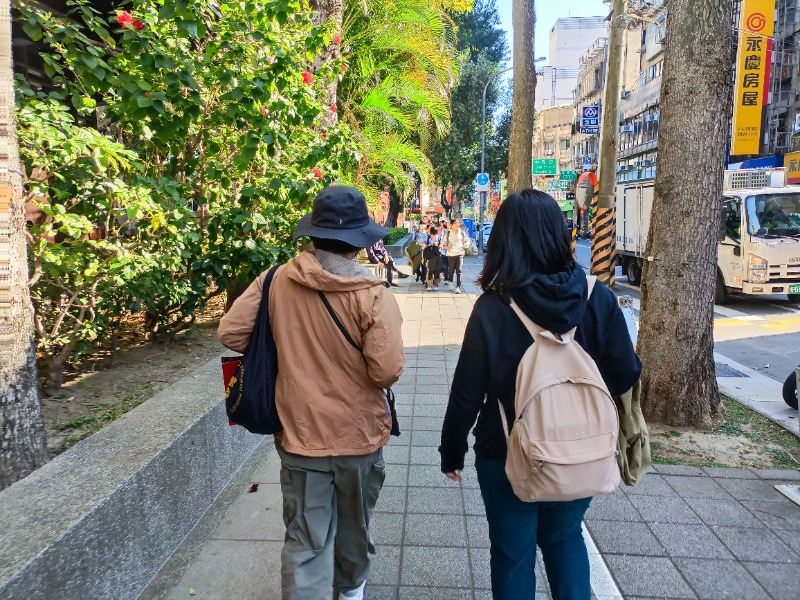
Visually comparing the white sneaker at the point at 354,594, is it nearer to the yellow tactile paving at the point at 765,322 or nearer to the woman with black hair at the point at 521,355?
the woman with black hair at the point at 521,355

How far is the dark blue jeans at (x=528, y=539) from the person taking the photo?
2.19 metres

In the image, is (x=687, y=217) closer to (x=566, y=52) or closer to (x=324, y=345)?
(x=324, y=345)

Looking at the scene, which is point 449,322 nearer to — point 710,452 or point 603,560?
point 710,452

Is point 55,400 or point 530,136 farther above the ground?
point 530,136

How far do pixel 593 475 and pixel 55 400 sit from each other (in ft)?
12.7

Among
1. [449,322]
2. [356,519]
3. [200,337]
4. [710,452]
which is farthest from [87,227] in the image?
[449,322]

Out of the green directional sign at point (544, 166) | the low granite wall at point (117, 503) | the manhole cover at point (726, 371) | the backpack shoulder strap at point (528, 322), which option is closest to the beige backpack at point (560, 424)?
the backpack shoulder strap at point (528, 322)

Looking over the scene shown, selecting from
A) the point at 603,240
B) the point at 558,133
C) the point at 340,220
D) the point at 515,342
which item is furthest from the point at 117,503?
the point at 558,133

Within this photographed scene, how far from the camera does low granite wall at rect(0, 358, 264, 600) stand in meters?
2.19

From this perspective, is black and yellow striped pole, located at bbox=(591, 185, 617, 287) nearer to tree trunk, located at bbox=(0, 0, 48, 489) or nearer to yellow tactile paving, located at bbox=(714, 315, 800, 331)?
yellow tactile paving, located at bbox=(714, 315, 800, 331)

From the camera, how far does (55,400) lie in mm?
4363

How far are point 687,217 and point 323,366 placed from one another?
11.8 feet

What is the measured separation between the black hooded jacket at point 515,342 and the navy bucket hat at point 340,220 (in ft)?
1.83

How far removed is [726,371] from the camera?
7781mm
